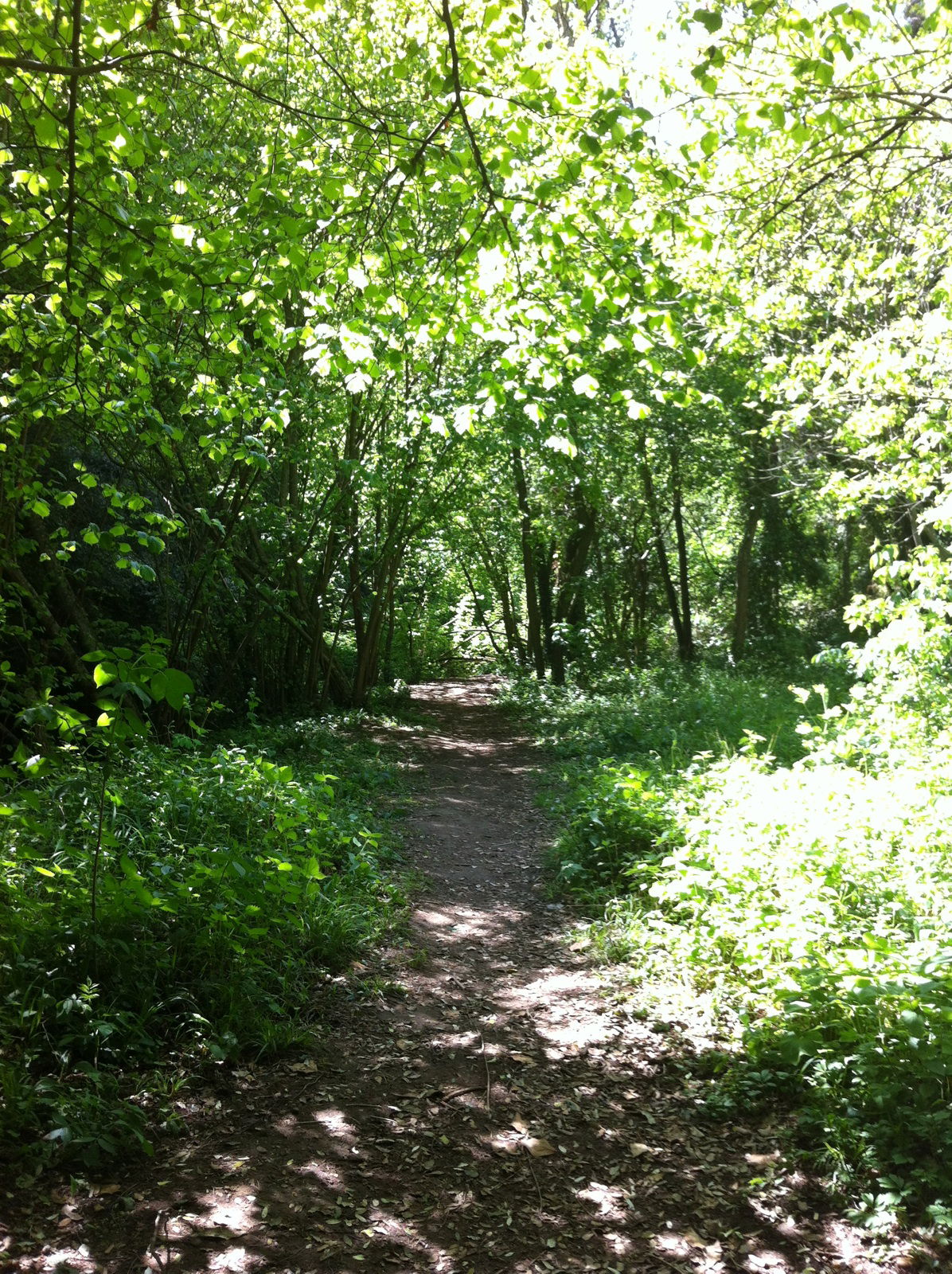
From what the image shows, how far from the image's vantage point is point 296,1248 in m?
2.92

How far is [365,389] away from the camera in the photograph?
8.46 metres

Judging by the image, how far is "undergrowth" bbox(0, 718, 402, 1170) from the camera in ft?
11.1

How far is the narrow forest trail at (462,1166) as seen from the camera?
115 inches

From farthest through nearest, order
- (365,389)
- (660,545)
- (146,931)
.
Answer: (660,545)
(365,389)
(146,931)

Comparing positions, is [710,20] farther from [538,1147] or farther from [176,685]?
[538,1147]

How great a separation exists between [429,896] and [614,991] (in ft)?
6.01

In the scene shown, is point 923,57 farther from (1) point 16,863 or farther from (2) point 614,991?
(1) point 16,863

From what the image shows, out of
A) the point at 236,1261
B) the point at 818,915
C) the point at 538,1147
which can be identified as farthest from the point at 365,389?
the point at 236,1261

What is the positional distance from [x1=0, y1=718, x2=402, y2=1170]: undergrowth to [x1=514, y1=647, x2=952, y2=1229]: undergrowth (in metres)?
1.77

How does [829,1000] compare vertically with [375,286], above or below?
below

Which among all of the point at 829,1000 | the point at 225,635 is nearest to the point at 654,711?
the point at 225,635

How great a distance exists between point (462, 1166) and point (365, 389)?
22.3ft

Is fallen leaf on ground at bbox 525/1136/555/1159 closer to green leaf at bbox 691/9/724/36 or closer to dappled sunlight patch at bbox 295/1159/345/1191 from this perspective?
dappled sunlight patch at bbox 295/1159/345/1191

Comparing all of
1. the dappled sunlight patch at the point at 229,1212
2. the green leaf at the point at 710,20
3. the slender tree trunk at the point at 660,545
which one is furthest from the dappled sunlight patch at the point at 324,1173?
the slender tree trunk at the point at 660,545
